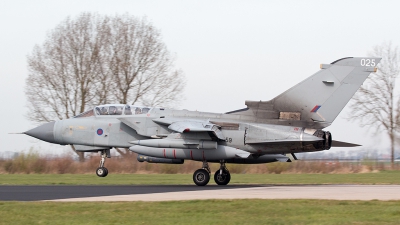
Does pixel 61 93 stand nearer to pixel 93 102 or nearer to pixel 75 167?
pixel 93 102

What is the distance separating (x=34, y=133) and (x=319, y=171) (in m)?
20.1

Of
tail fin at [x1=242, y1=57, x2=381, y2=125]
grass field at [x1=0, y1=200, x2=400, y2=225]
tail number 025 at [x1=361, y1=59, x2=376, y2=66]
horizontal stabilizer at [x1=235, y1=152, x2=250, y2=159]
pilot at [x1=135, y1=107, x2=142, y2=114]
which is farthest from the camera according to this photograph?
pilot at [x1=135, y1=107, x2=142, y2=114]

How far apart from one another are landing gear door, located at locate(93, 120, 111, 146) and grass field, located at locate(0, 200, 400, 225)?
895 cm

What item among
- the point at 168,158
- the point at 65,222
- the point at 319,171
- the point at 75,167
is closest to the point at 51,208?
the point at 65,222

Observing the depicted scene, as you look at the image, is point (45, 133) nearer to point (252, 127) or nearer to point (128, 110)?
point (128, 110)

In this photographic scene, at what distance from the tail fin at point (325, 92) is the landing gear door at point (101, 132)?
6.33m

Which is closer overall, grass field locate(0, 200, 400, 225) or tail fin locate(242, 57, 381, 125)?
grass field locate(0, 200, 400, 225)

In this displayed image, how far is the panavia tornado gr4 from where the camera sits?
70.4 feet

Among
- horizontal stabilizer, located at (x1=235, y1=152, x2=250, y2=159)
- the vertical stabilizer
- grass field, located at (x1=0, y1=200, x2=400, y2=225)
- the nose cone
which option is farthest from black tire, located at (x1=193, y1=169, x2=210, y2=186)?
grass field, located at (x1=0, y1=200, x2=400, y2=225)

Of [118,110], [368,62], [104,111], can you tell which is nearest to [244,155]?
[368,62]

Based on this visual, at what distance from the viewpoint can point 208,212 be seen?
13.0 metres

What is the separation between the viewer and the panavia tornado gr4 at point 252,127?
21453 millimetres

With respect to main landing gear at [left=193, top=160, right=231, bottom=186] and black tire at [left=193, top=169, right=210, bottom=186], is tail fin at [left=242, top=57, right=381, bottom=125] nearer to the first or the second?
main landing gear at [left=193, top=160, right=231, bottom=186]

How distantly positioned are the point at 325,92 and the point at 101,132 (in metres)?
8.39
